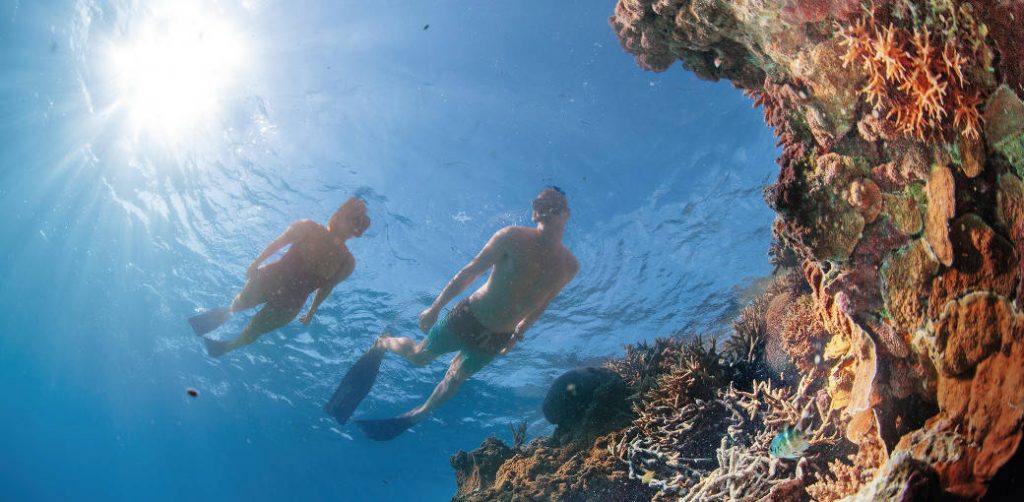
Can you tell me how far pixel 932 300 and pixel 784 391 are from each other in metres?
1.61

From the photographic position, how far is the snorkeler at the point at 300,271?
9.10 metres

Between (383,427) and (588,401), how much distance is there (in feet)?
18.8

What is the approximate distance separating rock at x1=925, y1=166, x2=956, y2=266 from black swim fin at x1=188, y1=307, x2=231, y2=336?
11.2 m

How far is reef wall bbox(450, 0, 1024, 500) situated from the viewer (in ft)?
6.30

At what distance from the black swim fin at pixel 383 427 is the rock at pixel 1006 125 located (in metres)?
10.4

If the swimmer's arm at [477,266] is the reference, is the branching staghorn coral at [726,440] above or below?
below

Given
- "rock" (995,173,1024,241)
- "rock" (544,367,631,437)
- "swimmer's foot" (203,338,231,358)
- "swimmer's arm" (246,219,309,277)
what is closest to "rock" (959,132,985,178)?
"rock" (995,173,1024,241)

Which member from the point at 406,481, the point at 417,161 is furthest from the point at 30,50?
the point at 406,481

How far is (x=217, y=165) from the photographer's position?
642 inches

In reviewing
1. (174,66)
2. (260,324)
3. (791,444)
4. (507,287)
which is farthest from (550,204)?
(174,66)

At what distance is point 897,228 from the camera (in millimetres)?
2316

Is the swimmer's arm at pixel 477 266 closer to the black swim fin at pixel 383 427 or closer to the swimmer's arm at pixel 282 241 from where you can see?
the black swim fin at pixel 383 427

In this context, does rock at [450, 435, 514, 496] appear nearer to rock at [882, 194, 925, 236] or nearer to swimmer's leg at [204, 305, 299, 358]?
swimmer's leg at [204, 305, 299, 358]

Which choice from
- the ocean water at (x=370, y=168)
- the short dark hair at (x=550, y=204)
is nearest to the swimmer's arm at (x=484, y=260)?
the short dark hair at (x=550, y=204)
